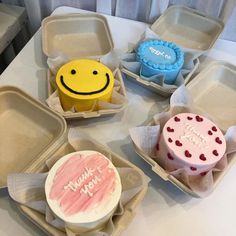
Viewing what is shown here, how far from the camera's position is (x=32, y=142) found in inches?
24.4

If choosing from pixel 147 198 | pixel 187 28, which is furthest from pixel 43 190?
pixel 187 28

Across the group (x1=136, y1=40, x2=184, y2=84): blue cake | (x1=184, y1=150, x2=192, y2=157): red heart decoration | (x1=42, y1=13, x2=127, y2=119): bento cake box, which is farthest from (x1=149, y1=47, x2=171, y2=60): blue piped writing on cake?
(x1=184, y1=150, x2=192, y2=157): red heart decoration

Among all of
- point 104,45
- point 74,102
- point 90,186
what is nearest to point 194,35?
point 104,45

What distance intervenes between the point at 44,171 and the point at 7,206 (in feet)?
0.27

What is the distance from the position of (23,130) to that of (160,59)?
306 millimetres

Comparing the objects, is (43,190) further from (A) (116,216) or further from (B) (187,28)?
(B) (187,28)

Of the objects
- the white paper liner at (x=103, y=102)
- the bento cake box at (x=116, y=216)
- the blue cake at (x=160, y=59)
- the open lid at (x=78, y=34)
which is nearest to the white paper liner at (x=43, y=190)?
the bento cake box at (x=116, y=216)

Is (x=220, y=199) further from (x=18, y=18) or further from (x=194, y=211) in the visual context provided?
(x=18, y=18)

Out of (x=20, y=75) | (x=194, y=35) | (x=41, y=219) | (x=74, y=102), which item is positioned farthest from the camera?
(x=194, y=35)

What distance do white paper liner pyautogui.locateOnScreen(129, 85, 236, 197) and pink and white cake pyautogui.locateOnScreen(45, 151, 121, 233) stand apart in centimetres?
8

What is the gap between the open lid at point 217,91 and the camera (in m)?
0.69

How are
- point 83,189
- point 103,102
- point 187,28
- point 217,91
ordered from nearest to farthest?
point 83,189
point 103,102
point 217,91
point 187,28

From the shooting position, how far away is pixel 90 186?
0.50 m

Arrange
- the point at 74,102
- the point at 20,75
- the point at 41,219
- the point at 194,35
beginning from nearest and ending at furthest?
the point at 41,219 → the point at 74,102 → the point at 20,75 → the point at 194,35
